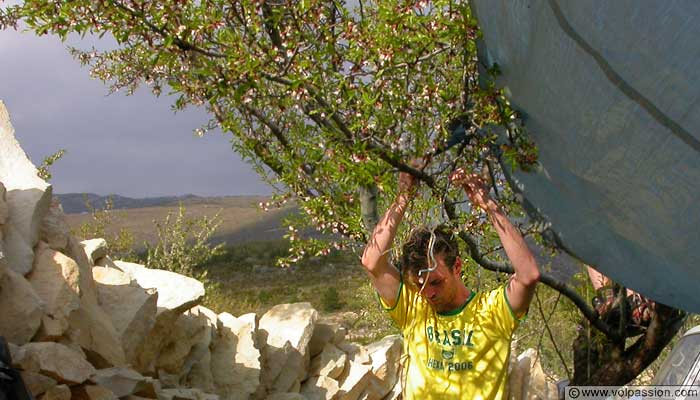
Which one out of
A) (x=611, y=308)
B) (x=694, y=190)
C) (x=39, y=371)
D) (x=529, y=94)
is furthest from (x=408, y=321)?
(x=611, y=308)

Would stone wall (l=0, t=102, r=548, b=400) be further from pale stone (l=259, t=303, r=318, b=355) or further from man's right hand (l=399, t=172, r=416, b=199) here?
man's right hand (l=399, t=172, r=416, b=199)

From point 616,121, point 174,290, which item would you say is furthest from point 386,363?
point 616,121

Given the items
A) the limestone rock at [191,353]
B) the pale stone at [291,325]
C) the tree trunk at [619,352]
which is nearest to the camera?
the tree trunk at [619,352]

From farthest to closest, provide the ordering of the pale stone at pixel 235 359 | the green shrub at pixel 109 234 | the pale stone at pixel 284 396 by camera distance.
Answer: the green shrub at pixel 109 234 < the pale stone at pixel 284 396 < the pale stone at pixel 235 359

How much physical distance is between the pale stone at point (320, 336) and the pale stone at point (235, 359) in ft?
3.37

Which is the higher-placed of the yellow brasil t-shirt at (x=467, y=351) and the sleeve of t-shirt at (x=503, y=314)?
the sleeve of t-shirt at (x=503, y=314)

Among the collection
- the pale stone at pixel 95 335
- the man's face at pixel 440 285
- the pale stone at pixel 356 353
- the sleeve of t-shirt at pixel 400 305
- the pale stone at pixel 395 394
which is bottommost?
the pale stone at pixel 395 394

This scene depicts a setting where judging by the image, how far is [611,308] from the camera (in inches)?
245

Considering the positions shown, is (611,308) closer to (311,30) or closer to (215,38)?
(311,30)

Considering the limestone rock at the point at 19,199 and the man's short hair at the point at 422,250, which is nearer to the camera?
the man's short hair at the point at 422,250

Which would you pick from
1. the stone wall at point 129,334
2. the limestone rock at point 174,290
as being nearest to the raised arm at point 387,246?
the stone wall at point 129,334

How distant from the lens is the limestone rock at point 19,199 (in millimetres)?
5488

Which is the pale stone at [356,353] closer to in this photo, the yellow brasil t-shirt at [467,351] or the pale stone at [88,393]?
the pale stone at [88,393]

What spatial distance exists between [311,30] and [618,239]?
1.96 m
